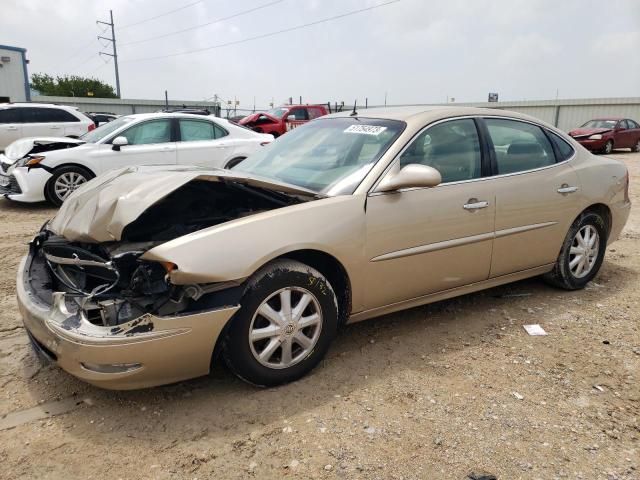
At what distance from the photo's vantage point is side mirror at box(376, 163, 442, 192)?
9.91 ft

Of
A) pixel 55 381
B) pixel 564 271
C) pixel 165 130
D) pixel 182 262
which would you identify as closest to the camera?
pixel 182 262

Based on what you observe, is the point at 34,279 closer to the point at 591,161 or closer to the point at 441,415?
the point at 441,415

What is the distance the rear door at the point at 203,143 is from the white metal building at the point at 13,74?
2269cm

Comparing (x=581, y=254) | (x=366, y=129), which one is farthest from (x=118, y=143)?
(x=581, y=254)

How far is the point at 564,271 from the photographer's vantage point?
13.9ft

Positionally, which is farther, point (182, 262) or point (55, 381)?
point (55, 381)

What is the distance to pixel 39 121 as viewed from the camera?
13.0m

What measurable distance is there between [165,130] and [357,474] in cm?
732

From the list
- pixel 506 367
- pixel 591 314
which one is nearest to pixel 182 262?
pixel 506 367

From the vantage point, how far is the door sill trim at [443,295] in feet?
10.5

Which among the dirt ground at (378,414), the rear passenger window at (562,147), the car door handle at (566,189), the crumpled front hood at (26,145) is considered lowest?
the dirt ground at (378,414)

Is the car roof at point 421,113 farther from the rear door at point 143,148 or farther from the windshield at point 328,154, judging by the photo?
the rear door at point 143,148

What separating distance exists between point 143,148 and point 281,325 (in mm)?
6266

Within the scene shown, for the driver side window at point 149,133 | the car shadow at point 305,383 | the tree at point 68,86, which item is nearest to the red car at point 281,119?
the driver side window at point 149,133
